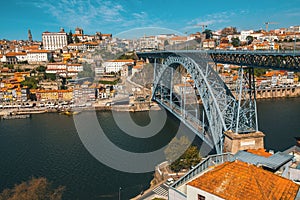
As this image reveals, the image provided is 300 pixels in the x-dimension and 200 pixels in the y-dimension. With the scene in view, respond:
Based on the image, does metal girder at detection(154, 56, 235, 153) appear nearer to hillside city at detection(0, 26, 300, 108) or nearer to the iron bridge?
the iron bridge

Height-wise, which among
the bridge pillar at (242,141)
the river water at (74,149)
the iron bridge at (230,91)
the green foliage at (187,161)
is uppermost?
the iron bridge at (230,91)

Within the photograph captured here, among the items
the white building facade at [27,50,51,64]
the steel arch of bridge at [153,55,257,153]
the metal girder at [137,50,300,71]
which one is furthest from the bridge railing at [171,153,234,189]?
the white building facade at [27,50,51,64]

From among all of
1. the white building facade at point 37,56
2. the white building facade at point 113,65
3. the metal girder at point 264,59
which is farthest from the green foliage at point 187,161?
the white building facade at point 37,56

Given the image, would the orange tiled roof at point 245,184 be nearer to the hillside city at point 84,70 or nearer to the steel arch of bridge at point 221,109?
the steel arch of bridge at point 221,109

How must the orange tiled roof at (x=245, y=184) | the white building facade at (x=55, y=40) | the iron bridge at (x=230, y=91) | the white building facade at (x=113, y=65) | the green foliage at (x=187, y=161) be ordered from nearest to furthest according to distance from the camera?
the orange tiled roof at (x=245, y=184), the iron bridge at (x=230, y=91), the green foliage at (x=187, y=161), the white building facade at (x=113, y=65), the white building facade at (x=55, y=40)

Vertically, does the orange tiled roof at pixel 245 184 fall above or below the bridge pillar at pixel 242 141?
above

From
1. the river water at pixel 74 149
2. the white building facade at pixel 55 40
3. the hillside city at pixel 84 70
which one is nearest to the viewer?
the river water at pixel 74 149

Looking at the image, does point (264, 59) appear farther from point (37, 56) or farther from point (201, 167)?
point (37, 56)
